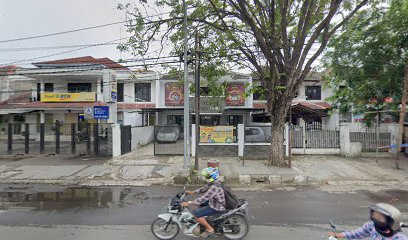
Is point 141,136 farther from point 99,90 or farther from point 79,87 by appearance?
point 79,87

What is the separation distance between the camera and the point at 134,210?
6.50m

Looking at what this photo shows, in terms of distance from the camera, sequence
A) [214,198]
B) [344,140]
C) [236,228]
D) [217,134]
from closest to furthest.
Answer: [214,198]
[236,228]
[217,134]
[344,140]

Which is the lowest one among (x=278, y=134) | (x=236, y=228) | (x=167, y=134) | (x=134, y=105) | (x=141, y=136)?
(x=236, y=228)

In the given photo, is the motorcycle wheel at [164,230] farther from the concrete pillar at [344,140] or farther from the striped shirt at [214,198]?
the concrete pillar at [344,140]

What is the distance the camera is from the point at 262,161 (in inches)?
498

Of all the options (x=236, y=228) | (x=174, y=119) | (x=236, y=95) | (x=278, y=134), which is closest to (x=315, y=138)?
(x=278, y=134)

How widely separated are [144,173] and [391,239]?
8896 millimetres

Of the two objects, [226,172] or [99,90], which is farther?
[99,90]

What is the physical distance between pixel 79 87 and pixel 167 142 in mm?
15330

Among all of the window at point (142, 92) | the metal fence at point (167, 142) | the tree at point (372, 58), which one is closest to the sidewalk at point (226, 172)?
the metal fence at point (167, 142)

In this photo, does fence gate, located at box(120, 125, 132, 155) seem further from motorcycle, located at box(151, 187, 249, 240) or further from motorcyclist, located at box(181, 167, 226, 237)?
motorcyclist, located at box(181, 167, 226, 237)

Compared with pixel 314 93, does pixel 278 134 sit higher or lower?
lower

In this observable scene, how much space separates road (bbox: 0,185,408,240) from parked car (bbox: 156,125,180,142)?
630 centimetres

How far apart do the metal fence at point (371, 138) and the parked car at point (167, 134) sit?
966 centimetres
